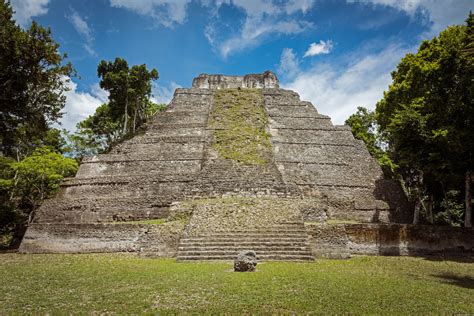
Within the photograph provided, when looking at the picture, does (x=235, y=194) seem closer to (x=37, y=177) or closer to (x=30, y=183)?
(x=37, y=177)

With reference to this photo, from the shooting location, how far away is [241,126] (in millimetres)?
22469

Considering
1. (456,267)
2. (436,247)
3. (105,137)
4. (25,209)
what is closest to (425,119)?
(436,247)

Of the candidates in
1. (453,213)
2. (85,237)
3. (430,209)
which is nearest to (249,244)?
(85,237)

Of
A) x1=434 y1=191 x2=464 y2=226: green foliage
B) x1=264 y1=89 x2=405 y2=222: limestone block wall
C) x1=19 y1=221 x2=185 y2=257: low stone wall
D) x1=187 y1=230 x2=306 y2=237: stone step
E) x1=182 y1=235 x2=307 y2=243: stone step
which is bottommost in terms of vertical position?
x1=19 y1=221 x2=185 y2=257: low stone wall

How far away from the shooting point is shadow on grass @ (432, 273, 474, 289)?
23.4 ft

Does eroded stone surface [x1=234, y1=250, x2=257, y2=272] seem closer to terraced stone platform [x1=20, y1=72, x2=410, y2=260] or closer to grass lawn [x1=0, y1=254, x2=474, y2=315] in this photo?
grass lawn [x1=0, y1=254, x2=474, y2=315]

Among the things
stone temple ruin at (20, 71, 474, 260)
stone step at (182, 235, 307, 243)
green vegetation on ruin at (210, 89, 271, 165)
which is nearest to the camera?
stone step at (182, 235, 307, 243)

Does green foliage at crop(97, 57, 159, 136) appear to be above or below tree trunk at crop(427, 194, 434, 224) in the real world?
above

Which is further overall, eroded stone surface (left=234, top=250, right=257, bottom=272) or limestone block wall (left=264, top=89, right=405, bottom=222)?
limestone block wall (left=264, top=89, right=405, bottom=222)

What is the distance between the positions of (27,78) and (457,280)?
46.4ft

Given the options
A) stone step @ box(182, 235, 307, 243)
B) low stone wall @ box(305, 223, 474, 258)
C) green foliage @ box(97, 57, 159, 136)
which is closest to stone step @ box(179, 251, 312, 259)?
stone step @ box(182, 235, 307, 243)

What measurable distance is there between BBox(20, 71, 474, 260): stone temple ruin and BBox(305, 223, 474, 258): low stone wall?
36mm

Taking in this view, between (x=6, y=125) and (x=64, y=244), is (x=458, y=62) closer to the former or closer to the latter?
(x=64, y=244)

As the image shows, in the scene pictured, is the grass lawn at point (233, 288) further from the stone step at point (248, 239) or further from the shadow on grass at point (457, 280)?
the stone step at point (248, 239)
